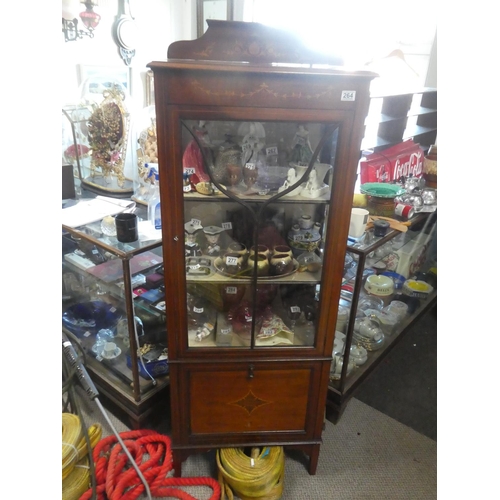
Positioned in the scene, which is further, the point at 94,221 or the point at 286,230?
Answer: the point at 94,221

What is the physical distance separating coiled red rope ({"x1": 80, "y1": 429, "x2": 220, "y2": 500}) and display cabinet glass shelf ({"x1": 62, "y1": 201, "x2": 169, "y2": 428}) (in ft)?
0.33

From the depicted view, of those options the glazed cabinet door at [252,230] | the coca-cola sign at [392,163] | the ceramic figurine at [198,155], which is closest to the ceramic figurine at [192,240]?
the glazed cabinet door at [252,230]

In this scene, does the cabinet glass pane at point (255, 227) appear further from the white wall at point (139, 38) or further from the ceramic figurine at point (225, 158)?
the white wall at point (139, 38)

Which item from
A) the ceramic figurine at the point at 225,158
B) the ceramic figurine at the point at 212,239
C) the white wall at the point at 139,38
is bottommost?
the ceramic figurine at the point at 212,239

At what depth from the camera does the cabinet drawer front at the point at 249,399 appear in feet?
4.51

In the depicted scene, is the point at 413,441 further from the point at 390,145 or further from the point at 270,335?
the point at 390,145

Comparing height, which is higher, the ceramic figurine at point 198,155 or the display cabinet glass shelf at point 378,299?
the ceramic figurine at point 198,155

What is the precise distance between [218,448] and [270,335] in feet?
1.61

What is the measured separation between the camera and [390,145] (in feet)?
7.79

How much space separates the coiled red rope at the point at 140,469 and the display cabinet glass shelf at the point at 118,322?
0.33 feet

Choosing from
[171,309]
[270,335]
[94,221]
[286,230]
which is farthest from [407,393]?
[94,221]

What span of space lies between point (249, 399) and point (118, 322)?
75cm

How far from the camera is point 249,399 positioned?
142cm

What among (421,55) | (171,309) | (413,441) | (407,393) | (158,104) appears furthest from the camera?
(421,55)
